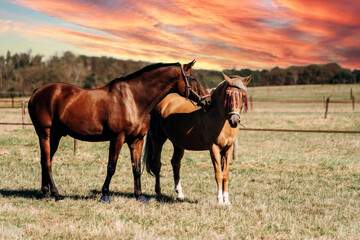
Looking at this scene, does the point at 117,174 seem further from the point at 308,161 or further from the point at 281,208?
the point at 308,161

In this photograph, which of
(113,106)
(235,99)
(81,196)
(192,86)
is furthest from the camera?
(81,196)

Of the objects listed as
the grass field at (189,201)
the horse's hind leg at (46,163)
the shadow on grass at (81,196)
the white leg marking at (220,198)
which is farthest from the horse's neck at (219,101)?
the horse's hind leg at (46,163)

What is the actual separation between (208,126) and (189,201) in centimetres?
154

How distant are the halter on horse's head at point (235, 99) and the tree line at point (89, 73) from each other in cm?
3909

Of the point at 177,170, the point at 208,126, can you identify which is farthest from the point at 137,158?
the point at 208,126

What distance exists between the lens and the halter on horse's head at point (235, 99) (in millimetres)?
5375

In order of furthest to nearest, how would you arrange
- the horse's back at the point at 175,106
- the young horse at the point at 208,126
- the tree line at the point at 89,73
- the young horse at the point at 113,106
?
the tree line at the point at 89,73, the horse's back at the point at 175,106, the young horse at the point at 113,106, the young horse at the point at 208,126

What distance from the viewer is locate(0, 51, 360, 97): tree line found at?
200 feet

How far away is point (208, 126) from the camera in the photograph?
6027mm

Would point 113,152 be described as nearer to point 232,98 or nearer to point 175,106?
point 175,106

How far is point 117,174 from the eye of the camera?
9.12 m

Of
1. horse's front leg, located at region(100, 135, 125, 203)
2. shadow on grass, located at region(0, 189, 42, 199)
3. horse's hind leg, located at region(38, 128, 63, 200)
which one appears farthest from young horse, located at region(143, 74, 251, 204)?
shadow on grass, located at region(0, 189, 42, 199)

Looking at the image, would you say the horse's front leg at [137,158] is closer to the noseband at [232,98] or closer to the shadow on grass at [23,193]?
the noseband at [232,98]

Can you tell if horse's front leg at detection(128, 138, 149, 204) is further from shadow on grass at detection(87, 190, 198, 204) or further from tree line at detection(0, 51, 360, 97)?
tree line at detection(0, 51, 360, 97)
